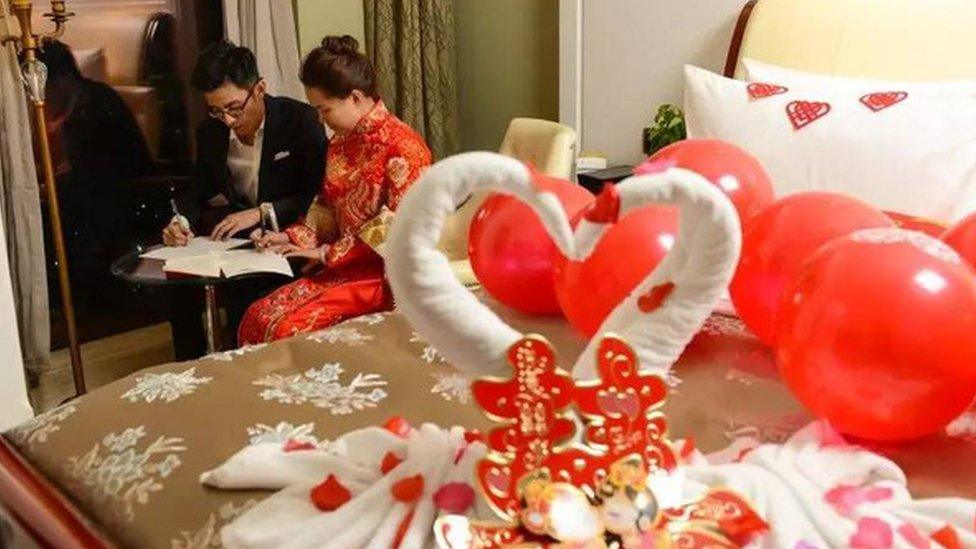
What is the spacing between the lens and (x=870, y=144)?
1.98m

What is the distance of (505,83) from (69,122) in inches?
63.6

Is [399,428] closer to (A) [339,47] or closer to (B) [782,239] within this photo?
(B) [782,239]

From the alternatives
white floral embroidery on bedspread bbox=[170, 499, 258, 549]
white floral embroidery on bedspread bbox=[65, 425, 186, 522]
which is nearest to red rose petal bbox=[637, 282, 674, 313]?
white floral embroidery on bedspread bbox=[170, 499, 258, 549]

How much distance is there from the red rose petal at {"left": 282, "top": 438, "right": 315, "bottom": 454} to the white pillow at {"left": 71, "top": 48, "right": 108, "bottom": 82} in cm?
259

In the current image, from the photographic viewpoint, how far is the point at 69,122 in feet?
11.1

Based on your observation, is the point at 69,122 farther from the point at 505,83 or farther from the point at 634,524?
the point at 634,524

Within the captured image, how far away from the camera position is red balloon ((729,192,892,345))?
149 centimetres

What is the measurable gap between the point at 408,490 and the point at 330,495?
98 millimetres

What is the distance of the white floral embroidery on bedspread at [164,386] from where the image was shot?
1488 mm

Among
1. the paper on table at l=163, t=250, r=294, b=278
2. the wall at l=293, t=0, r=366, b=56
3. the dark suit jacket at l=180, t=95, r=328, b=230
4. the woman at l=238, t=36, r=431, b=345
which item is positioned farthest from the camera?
the wall at l=293, t=0, r=366, b=56

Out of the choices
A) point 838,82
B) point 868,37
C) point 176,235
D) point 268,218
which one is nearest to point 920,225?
point 838,82

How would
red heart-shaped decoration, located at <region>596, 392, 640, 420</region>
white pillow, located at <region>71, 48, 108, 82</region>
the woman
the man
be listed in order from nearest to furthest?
1. red heart-shaped decoration, located at <region>596, 392, 640, 420</region>
2. the woman
3. the man
4. white pillow, located at <region>71, 48, 108, 82</region>

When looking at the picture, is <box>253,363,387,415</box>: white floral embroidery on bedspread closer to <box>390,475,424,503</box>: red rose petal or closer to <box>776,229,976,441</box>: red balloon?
<box>390,475,424,503</box>: red rose petal

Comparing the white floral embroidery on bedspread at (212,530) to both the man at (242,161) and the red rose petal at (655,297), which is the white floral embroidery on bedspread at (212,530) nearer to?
the red rose petal at (655,297)
